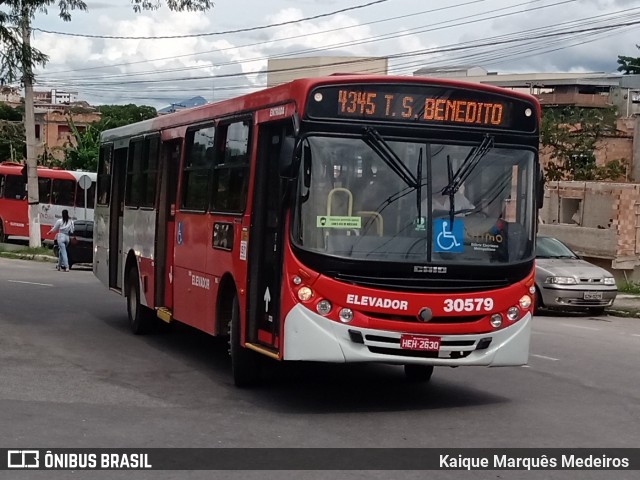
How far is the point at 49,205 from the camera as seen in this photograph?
45.2m

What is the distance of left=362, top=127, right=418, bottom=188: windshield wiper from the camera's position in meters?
10.1

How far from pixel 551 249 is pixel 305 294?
14330 mm

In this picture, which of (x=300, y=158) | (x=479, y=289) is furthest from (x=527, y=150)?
(x=300, y=158)

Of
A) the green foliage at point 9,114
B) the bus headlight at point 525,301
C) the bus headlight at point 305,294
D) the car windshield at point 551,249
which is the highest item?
the green foliage at point 9,114

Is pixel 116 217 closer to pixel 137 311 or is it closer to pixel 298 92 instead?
pixel 137 311

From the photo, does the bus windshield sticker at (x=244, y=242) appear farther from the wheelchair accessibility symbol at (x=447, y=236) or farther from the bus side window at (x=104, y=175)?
the bus side window at (x=104, y=175)

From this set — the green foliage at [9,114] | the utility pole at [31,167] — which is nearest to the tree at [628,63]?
the green foliage at [9,114]

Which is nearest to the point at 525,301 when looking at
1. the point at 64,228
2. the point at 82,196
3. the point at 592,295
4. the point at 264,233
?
the point at 264,233

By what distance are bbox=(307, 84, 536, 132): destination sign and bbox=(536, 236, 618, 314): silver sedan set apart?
37.5 feet

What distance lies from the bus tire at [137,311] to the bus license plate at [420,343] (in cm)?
687

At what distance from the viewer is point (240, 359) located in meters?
11.3

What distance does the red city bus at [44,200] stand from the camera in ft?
148

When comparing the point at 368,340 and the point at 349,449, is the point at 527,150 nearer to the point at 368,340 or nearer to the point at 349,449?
the point at 368,340

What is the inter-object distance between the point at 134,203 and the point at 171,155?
1909 mm
